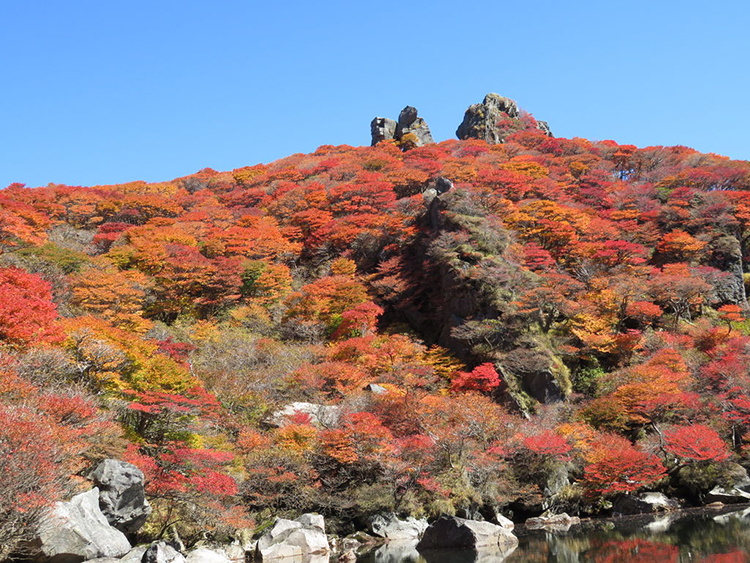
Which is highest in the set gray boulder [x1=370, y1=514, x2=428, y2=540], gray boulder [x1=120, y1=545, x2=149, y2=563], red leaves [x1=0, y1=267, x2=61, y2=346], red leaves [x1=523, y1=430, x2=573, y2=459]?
red leaves [x1=0, y1=267, x2=61, y2=346]

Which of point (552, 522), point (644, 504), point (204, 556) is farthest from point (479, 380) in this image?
point (204, 556)

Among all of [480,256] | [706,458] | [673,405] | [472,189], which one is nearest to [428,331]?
[480,256]

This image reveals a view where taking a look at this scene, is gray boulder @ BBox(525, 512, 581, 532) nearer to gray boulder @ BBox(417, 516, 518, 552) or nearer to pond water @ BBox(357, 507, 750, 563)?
pond water @ BBox(357, 507, 750, 563)

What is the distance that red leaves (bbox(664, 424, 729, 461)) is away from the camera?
21.5m

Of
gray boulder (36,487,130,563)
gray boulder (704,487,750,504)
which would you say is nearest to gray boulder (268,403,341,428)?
gray boulder (36,487,130,563)

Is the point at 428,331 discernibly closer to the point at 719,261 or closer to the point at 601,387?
the point at 601,387

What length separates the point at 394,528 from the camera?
65.8 ft

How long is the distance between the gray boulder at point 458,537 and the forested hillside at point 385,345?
1831 millimetres

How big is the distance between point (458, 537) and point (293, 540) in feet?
Result: 18.5

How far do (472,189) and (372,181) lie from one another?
11687mm

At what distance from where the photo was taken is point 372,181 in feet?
156

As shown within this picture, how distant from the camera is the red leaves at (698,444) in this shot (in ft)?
70.4

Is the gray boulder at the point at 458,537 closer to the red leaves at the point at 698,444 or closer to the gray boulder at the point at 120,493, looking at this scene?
the red leaves at the point at 698,444

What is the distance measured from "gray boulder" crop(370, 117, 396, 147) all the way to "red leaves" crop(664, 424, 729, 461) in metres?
60.8
